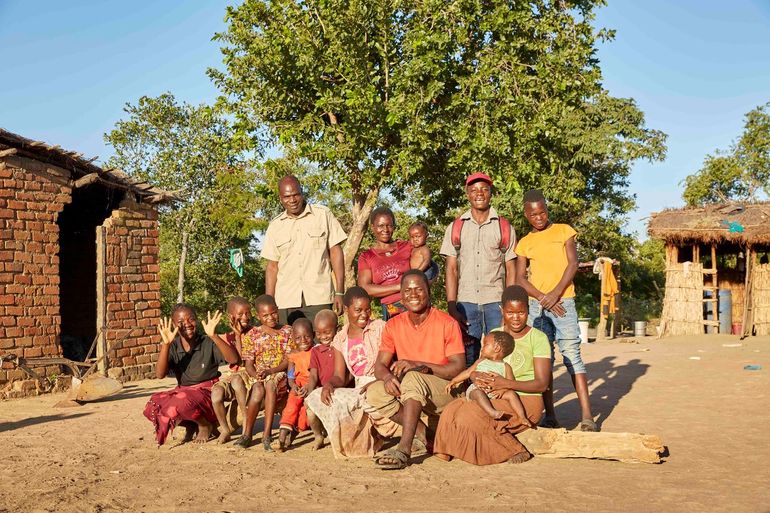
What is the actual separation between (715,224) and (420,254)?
41.7ft

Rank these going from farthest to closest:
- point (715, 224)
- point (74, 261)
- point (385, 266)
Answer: point (715, 224)
point (74, 261)
point (385, 266)

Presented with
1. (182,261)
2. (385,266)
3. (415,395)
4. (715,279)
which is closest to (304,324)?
(385,266)

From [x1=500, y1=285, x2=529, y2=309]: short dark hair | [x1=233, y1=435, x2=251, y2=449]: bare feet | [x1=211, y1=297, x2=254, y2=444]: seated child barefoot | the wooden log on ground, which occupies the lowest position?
[x1=233, y1=435, x2=251, y2=449]: bare feet

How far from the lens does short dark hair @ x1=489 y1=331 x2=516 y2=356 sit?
5.38 meters

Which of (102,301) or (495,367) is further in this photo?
(102,301)

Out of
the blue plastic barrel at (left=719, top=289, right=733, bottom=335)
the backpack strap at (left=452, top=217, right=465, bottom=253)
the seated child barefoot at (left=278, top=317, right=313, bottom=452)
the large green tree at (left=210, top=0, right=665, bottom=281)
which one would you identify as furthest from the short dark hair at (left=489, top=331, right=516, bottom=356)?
the blue plastic barrel at (left=719, top=289, right=733, bottom=335)

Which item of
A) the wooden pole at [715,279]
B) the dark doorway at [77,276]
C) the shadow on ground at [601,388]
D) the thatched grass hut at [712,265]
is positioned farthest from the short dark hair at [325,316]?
the wooden pole at [715,279]

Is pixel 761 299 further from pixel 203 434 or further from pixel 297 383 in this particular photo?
pixel 203 434

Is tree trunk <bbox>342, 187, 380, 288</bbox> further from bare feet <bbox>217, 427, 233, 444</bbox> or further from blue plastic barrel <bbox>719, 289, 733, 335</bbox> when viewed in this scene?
bare feet <bbox>217, 427, 233, 444</bbox>

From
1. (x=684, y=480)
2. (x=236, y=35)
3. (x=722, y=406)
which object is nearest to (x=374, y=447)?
(x=684, y=480)

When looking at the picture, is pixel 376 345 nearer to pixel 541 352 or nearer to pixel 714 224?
pixel 541 352

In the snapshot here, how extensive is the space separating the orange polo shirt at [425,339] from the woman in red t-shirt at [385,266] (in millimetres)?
989

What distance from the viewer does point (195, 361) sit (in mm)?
6266

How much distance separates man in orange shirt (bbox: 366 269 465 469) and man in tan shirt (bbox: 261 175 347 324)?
3.88 feet
